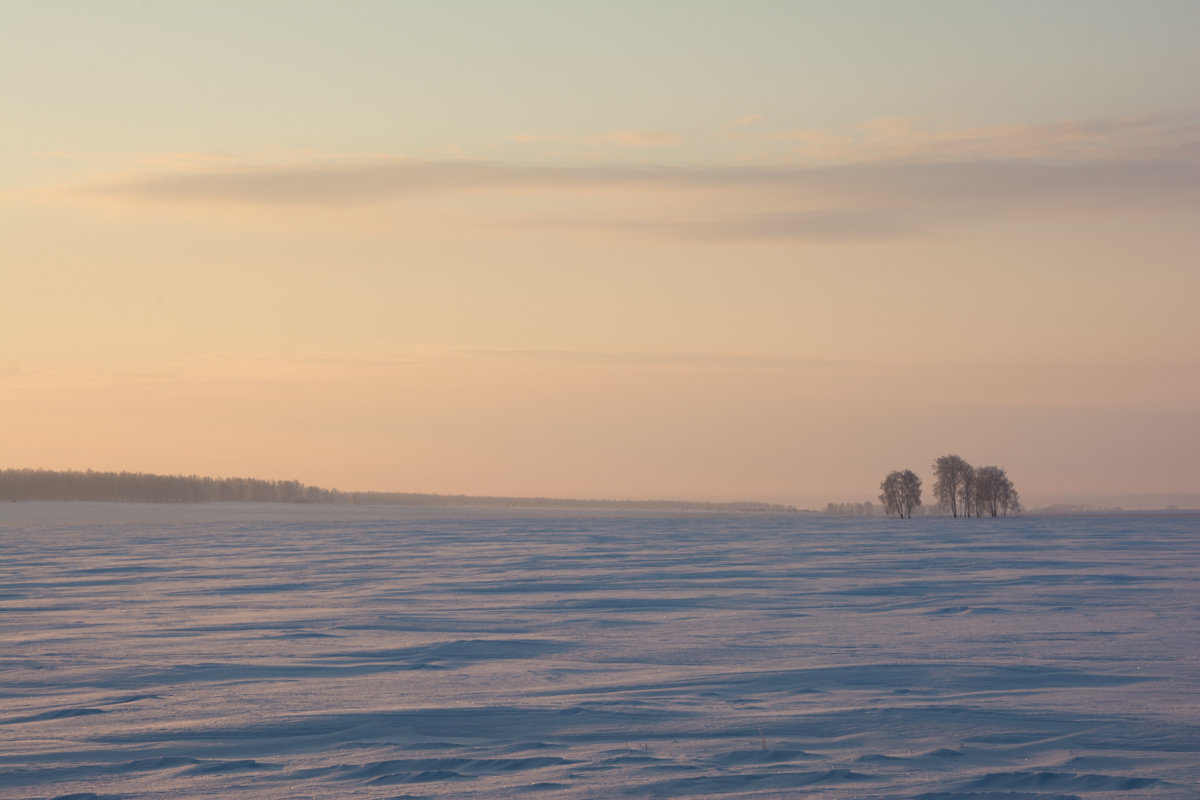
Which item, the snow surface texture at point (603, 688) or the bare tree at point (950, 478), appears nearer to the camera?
the snow surface texture at point (603, 688)

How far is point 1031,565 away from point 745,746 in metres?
22.5

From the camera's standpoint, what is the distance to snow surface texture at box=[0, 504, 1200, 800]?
822cm

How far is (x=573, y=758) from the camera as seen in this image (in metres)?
8.75

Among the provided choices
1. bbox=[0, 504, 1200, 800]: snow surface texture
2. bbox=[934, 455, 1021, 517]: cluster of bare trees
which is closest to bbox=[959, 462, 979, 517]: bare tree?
bbox=[934, 455, 1021, 517]: cluster of bare trees

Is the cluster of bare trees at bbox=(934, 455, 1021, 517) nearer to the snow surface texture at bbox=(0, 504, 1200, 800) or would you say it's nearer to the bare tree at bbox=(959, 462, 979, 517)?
the bare tree at bbox=(959, 462, 979, 517)

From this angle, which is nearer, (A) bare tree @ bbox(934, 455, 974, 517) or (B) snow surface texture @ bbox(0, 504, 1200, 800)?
(B) snow surface texture @ bbox(0, 504, 1200, 800)

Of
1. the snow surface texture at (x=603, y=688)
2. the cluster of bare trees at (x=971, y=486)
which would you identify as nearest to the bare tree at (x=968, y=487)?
the cluster of bare trees at (x=971, y=486)

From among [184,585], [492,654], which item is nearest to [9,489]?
[184,585]

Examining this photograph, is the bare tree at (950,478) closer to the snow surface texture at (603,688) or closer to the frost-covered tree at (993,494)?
the frost-covered tree at (993,494)

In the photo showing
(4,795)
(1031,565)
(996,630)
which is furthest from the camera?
(1031,565)

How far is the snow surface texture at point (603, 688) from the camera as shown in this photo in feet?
27.0

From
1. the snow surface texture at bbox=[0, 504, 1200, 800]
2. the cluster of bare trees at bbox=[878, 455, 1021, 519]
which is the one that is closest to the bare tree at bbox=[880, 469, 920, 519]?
the cluster of bare trees at bbox=[878, 455, 1021, 519]

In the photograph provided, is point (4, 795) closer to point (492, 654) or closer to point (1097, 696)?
point (492, 654)

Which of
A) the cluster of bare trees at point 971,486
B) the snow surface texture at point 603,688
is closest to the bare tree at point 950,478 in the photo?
the cluster of bare trees at point 971,486
